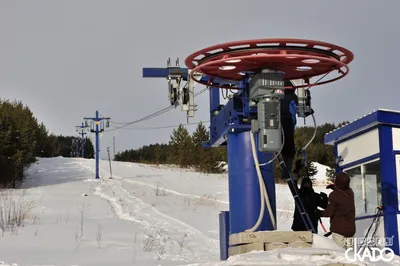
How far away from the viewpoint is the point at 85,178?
96.8 ft

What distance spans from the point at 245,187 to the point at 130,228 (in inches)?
262

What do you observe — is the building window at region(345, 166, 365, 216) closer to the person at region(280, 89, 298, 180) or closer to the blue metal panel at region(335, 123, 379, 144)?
the blue metal panel at region(335, 123, 379, 144)

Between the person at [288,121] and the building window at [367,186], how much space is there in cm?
292

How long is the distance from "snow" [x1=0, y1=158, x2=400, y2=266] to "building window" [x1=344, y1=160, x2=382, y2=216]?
1901 millimetres

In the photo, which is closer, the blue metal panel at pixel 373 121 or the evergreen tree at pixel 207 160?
the blue metal panel at pixel 373 121

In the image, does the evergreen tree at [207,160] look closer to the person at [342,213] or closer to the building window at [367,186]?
the building window at [367,186]

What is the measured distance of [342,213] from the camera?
7.13m

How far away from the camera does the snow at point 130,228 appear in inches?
342

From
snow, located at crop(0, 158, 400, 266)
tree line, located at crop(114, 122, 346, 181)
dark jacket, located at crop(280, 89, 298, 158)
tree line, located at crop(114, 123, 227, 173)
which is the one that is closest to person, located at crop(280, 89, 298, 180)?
dark jacket, located at crop(280, 89, 298, 158)

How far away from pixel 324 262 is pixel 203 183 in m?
24.5

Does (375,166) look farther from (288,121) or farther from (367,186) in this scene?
(288,121)

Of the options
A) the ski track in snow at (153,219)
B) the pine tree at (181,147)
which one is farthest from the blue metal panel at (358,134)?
the pine tree at (181,147)

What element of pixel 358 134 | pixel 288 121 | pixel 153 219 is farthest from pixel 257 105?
pixel 153 219

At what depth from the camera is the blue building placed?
9633 millimetres
